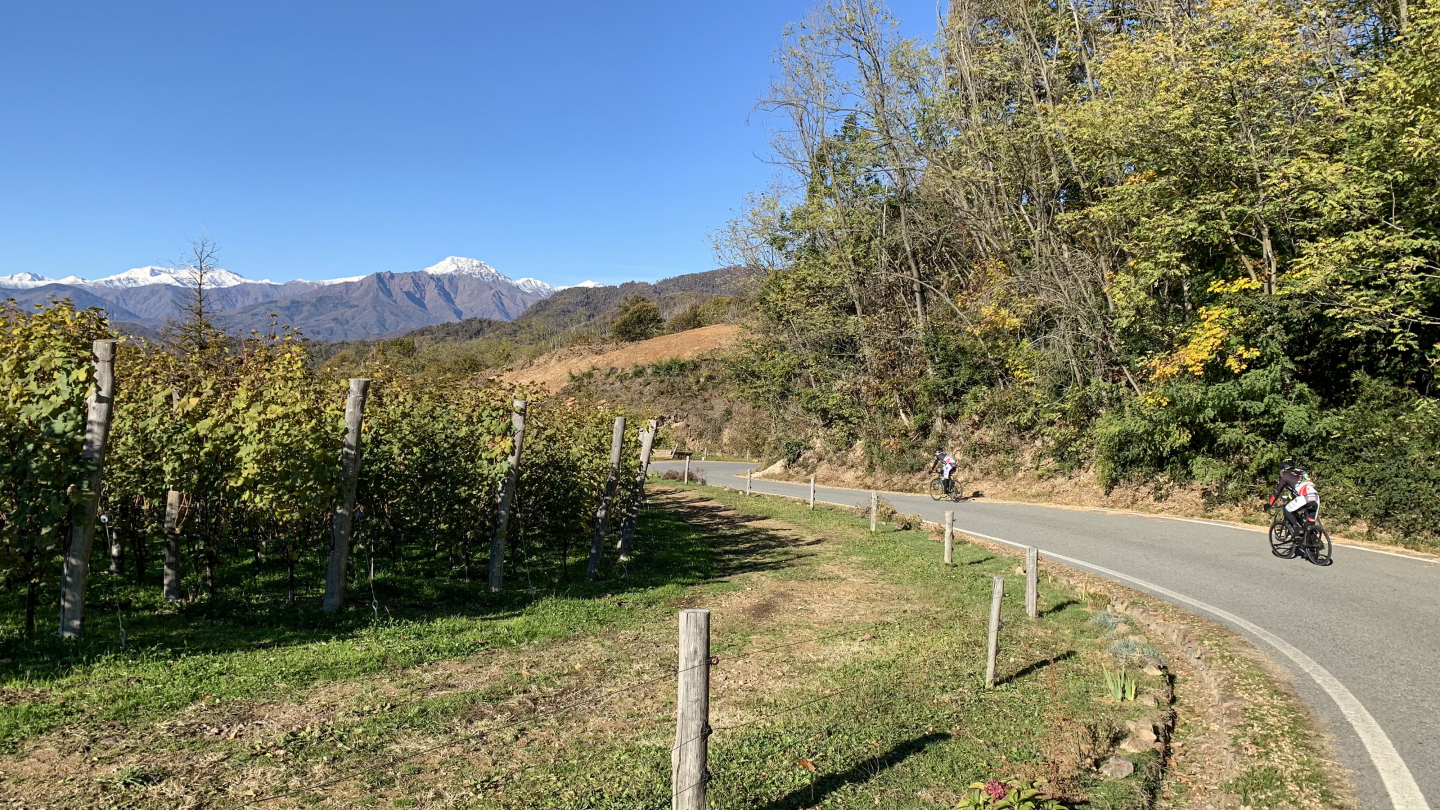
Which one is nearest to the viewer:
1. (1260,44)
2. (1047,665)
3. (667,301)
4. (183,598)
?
(1047,665)

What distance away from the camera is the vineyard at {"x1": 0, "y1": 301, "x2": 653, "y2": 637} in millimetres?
6410

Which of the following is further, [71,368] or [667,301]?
[667,301]

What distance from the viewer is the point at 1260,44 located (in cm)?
1484

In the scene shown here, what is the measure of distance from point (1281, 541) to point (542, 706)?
12.2 m

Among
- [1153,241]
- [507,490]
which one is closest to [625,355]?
[1153,241]

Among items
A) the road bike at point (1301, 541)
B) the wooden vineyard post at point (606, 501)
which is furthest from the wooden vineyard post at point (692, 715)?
the road bike at point (1301, 541)

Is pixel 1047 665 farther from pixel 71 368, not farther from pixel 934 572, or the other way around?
pixel 71 368

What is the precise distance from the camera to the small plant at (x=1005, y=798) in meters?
4.32

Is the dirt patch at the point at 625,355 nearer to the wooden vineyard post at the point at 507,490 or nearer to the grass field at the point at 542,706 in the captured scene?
the wooden vineyard post at the point at 507,490

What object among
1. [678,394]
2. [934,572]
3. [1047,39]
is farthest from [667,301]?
[934,572]

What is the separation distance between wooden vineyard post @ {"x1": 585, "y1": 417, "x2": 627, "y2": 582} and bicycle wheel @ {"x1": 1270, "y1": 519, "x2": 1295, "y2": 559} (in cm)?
1079

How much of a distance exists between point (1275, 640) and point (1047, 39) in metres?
20.9

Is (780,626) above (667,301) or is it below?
below

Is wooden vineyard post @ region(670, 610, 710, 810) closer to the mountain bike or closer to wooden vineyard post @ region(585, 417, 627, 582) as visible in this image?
wooden vineyard post @ region(585, 417, 627, 582)
